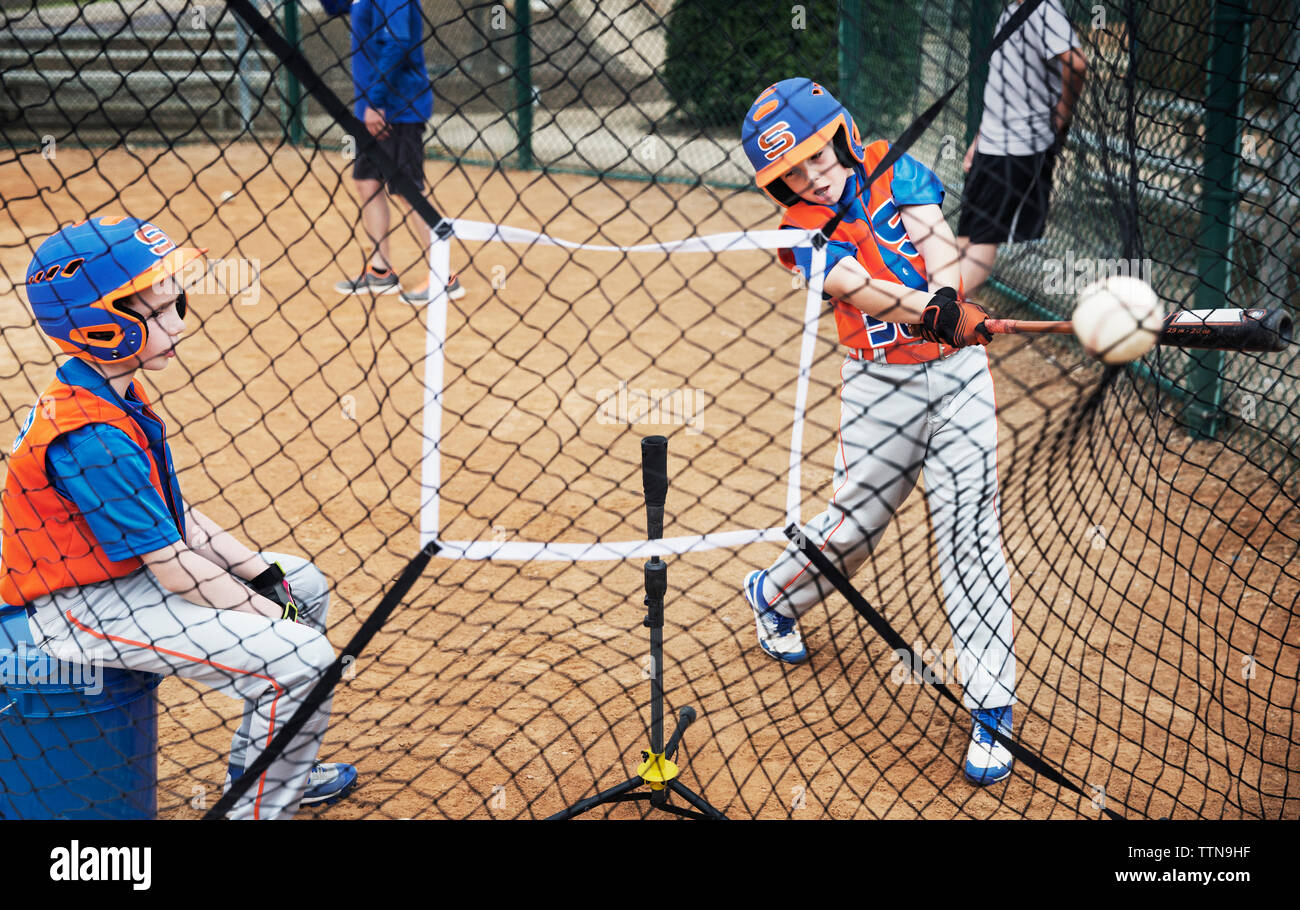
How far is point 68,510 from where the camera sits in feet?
7.77

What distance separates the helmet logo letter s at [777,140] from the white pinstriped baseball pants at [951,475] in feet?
1.98

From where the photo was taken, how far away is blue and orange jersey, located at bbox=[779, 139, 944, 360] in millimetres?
2848

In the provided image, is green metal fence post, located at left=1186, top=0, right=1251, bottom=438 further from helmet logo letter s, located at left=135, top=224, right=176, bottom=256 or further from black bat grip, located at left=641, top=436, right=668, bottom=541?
helmet logo letter s, located at left=135, top=224, right=176, bottom=256

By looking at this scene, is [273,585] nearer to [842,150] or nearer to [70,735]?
[70,735]

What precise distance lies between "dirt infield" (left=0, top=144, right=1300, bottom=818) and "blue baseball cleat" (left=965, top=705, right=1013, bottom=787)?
0.04 metres

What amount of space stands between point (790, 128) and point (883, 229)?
382 mm

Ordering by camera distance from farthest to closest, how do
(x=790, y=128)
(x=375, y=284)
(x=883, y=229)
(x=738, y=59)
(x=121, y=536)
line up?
(x=738, y=59), (x=375, y=284), (x=883, y=229), (x=790, y=128), (x=121, y=536)

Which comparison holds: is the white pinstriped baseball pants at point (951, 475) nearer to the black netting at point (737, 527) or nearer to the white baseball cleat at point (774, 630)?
the black netting at point (737, 527)

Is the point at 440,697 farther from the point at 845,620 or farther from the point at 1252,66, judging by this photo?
the point at 1252,66

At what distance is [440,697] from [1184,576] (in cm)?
232

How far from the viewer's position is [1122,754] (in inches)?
117

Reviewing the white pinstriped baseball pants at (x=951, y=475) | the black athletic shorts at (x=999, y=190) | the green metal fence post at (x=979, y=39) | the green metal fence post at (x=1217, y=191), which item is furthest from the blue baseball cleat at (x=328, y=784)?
the green metal fence post at (x=979, y=39)

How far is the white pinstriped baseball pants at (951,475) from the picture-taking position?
2916 mm

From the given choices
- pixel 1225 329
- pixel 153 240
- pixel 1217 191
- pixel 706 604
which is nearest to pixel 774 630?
pixel 706 604
